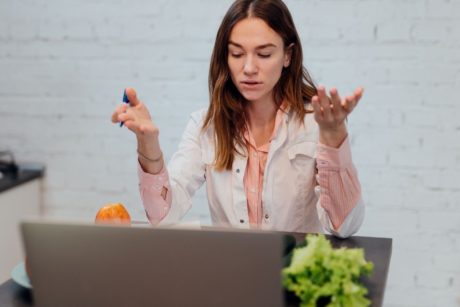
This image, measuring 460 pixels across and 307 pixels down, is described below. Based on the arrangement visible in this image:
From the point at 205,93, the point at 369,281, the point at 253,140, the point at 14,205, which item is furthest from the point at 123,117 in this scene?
the point at 14,205

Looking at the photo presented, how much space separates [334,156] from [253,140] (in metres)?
0.35

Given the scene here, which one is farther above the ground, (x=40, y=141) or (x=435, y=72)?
(x=435, y=72)

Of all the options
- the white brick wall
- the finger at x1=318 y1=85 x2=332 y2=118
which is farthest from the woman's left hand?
the white brick wall

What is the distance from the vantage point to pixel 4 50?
2.83 metres

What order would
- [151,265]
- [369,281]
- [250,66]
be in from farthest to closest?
[250,66], [369,281], [151,265]

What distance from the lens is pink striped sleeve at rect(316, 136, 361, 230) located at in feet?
5.08

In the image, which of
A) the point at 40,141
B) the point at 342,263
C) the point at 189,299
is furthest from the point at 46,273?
the point at 40,141

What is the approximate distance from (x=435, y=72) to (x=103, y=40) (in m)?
1.22

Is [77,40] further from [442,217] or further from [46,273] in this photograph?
[46,273]

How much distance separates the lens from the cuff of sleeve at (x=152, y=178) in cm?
165

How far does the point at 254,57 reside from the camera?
5.65 ft

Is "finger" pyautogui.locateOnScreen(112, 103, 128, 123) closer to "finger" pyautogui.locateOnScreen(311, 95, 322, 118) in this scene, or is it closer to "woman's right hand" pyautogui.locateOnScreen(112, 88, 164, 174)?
"woman's right hand" pyautogui.locateOnScreen(112, 88, 164, 174)

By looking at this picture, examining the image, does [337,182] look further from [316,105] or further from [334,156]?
[316,105]

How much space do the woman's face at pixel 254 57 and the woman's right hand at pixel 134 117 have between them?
293mm
